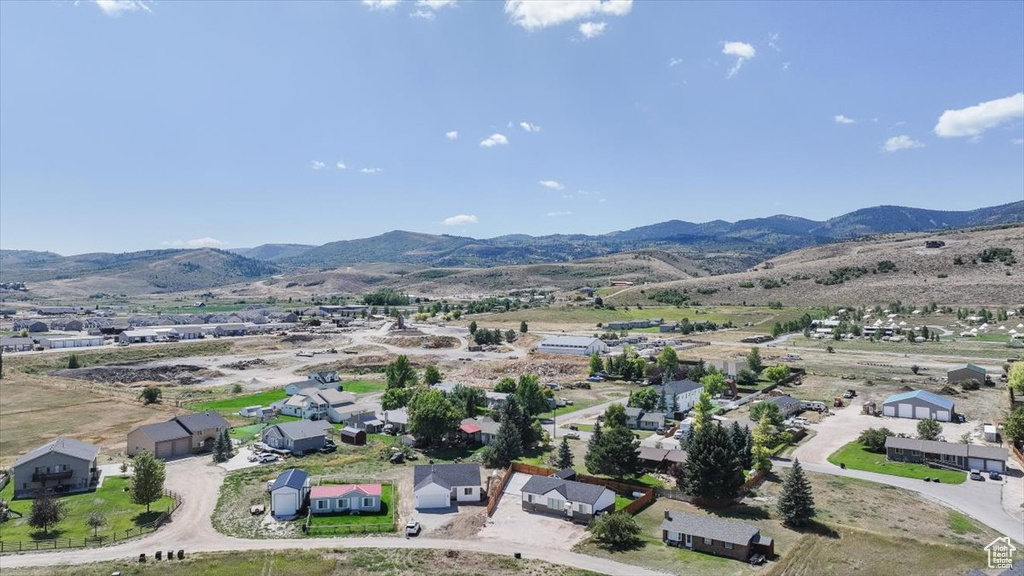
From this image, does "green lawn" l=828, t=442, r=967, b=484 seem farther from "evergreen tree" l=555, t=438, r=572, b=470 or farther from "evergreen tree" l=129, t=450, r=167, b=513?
"evergreen tree" l=129, t=450, r=167, b=513

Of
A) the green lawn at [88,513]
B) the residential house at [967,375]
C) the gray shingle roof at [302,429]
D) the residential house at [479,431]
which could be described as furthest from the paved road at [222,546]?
the residential house at [967,375]

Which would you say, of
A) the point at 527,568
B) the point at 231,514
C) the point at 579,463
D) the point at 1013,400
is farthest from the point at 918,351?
the point at 231,514

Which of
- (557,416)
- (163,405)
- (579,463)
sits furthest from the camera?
(163,405)

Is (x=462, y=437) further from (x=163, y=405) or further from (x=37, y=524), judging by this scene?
(x=163, y=405)

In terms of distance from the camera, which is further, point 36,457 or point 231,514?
point 36,457

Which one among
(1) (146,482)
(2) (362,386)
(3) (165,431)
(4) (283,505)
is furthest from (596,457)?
(2) (362,386)

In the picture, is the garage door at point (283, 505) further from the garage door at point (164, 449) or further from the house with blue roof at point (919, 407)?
the house with blue roof at point (919, 407)

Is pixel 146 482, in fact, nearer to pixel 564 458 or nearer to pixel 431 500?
pixel 431 500
